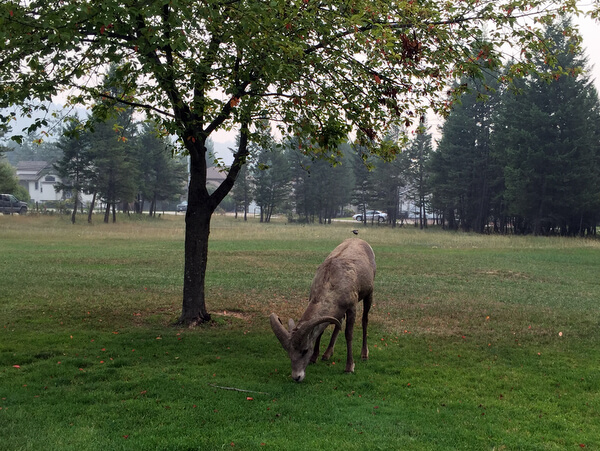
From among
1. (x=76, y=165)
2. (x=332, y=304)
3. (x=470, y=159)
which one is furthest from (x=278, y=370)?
(x=470, y=159)

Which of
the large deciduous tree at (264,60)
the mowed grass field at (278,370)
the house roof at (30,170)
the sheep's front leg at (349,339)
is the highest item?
the house roof at (30,170)

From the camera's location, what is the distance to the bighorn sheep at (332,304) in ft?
25.3

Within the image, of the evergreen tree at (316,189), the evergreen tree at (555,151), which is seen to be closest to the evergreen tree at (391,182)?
the evergreen tree at (316,189)

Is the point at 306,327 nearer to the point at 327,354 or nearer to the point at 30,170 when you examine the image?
the point at 327,354

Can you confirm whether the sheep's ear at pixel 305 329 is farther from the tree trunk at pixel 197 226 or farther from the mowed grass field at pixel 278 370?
the tree trunk at pixel 197 226

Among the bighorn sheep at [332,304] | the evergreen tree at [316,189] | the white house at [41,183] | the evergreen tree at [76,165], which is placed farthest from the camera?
the white house at [41,183]

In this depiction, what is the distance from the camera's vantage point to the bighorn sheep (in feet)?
25.3

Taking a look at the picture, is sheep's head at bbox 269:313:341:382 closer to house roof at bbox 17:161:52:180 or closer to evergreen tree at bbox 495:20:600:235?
evergreen tree at bbox 495:20:600:235

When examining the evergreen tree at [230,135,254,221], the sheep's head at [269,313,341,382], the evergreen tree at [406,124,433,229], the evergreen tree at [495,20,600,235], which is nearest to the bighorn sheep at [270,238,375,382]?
the sheep's head at [269,313,341,382]

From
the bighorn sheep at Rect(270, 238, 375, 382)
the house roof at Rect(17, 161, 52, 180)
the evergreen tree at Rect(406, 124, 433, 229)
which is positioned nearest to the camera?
the bighorn sheep at Rect(270, 238, 375, 382)

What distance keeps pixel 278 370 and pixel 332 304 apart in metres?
1.48

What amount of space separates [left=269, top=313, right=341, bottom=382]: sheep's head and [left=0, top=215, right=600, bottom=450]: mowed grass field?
0.29m

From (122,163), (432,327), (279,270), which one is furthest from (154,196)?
(432,327)

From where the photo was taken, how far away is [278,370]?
28.5 ft
